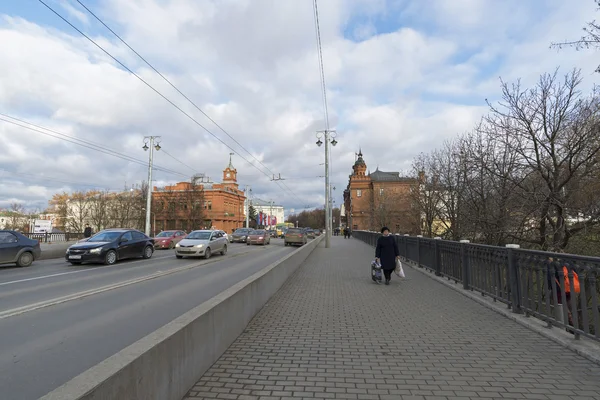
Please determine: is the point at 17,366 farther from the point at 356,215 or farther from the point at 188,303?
the point at 356,215

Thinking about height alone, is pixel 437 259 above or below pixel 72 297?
above

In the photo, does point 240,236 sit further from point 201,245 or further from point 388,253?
point 388,253

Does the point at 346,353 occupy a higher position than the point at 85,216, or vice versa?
the point at 85,216

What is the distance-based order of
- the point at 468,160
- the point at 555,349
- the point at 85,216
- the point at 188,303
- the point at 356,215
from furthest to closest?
the point at 356,215, the point at 85,216, the point at 468,160, the point at 188,303, the point at 555,349

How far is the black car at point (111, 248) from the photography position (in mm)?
14633

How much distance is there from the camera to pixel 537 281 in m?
5.61

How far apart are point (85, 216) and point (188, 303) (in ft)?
195

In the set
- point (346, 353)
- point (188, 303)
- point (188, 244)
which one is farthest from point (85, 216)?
point (346, 353)

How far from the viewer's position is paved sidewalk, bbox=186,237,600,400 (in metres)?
3.52

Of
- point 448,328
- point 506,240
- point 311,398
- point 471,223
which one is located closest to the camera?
point 311,398

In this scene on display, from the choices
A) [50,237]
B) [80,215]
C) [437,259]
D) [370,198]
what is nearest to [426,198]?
[437,259]

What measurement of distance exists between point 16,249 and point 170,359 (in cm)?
1460

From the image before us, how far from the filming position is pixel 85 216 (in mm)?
57781

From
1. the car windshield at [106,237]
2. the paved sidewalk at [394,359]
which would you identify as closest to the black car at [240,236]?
the car windshield at [106,237]
